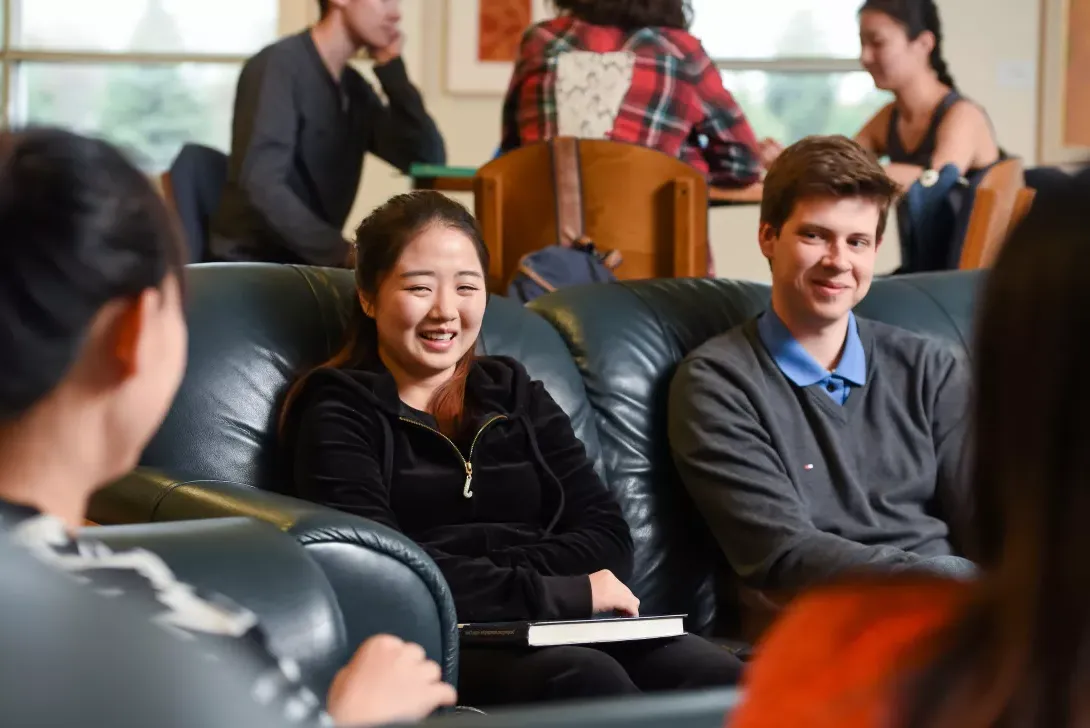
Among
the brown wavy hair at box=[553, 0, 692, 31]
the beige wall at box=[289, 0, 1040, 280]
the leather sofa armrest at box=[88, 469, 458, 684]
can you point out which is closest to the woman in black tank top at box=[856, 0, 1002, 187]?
the brown wavy hair at box=[553, 0, 692, 31]

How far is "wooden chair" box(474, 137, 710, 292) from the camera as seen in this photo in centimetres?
312

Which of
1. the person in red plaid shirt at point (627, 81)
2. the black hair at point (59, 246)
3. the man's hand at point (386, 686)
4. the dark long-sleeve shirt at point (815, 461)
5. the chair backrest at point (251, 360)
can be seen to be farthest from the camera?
the person in red plaid shirt at point (627, 81)

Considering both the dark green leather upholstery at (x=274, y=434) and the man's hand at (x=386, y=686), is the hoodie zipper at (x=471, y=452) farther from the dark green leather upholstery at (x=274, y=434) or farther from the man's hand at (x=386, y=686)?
the man's hand at (x=386, y=686)

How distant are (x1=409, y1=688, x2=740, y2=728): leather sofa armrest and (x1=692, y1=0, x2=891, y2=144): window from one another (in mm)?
6016

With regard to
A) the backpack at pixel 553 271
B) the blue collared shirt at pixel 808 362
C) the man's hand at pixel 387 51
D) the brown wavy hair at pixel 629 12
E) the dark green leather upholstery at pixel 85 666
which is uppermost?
the brown wavy hair at pixel 629 12

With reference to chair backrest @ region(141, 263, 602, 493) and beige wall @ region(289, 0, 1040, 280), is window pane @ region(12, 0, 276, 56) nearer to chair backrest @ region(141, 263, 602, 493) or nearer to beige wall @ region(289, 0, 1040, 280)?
beige wall @ region(289, 0, 1040, 280)

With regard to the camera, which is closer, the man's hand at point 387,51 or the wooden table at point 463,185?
the wooden table at point 463,185

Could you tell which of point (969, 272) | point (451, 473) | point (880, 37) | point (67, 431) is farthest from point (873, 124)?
point (67, 431)

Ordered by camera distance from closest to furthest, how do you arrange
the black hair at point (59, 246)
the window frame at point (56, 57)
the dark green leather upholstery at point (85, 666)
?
the dark green leather upholstery at point (85, 666), the black hair at point (59, 246), the window frame at point (56, 57)

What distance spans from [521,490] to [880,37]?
7.46 feet

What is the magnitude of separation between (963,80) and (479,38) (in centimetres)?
213

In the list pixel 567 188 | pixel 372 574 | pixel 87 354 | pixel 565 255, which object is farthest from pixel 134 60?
pixel 87 354

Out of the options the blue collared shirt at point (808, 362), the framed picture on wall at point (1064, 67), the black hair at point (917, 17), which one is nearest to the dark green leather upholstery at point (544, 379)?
the blue collared shirt at point (808, 362)

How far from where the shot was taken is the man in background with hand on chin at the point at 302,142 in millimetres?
3377
